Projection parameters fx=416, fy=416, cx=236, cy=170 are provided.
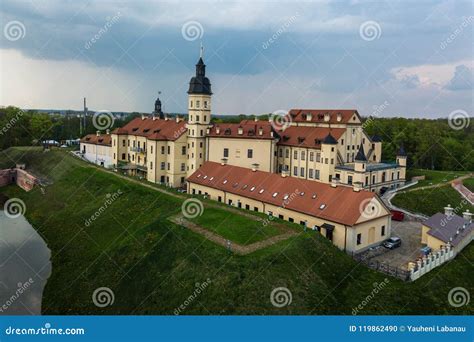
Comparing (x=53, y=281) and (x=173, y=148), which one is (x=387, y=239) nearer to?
(x=53, y=281)

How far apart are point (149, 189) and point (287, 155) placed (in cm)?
1602

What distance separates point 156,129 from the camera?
54094mm

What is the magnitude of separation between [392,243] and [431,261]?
11.8ft

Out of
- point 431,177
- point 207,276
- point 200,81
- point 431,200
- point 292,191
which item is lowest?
point 207,276

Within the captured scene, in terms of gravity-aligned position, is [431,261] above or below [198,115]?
below

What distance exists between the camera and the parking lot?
2615 cm

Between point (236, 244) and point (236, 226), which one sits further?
point (236, 226)

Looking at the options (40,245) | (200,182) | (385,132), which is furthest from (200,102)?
(385,132)

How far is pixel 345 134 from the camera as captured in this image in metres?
43.8

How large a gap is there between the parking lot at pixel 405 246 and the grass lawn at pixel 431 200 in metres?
4.03

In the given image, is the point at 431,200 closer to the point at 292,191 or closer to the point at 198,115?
the point at 292,191

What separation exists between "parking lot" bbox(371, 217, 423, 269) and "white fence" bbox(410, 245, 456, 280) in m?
0.96

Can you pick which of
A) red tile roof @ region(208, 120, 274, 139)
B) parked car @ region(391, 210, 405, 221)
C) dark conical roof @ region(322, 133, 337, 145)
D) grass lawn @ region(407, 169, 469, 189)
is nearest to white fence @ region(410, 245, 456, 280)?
parked car @ region(391, 210, 405, 221)

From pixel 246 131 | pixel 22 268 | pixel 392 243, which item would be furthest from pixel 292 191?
pixel 22 268
